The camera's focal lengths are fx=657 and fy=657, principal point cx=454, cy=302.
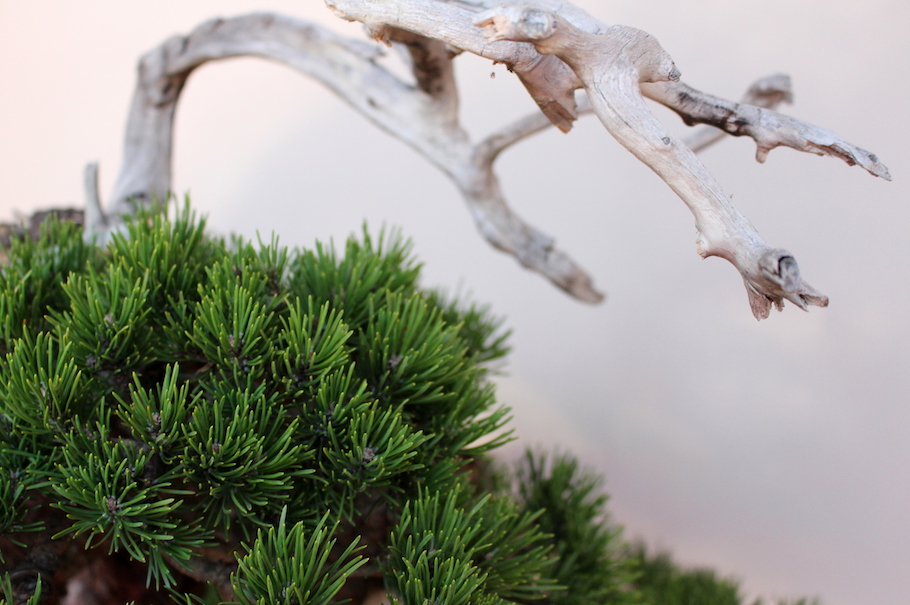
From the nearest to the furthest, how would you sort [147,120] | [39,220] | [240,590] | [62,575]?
[240,590], [62,575], [39,220], [147,120]

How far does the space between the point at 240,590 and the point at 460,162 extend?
638 mm

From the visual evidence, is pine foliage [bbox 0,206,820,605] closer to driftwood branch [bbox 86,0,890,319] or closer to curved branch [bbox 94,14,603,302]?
driftwood branch [bbox 86,0,890,319]

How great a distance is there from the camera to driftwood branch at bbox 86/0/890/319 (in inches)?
16.2

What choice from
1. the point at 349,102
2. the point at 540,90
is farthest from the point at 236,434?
the point at 349,102

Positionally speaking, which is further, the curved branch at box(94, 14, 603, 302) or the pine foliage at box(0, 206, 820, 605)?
the curved branch at box(94, 14, 603, 302)

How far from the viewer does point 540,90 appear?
480mm

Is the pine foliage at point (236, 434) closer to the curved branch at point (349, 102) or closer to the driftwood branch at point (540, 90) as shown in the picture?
the driftwood branch at point (540, 90)

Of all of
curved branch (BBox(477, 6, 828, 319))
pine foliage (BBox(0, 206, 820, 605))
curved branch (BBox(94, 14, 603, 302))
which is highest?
curved branch (BBox(94, 14, 603, 302))

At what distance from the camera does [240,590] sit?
410 millimetres

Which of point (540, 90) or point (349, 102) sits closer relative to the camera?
point (540, 90)

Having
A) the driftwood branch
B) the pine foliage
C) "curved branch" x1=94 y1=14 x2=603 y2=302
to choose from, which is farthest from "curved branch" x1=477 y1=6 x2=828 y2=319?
"curved branch" x1=94 y1=14 x2=603 y2=302

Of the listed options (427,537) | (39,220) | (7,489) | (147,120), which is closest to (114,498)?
(7,489)

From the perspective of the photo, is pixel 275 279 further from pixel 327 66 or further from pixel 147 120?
pixel 147 120

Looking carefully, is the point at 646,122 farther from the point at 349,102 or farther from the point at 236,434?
the point at 349,102
